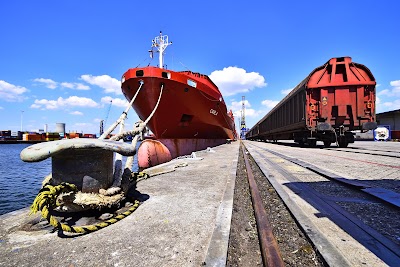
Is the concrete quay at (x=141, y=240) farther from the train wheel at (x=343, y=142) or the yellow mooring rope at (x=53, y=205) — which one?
the train wheel at (x=343, y=142)

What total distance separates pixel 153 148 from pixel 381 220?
720cm

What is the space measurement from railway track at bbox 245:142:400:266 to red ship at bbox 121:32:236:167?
19.7ft

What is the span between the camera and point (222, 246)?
1.73m

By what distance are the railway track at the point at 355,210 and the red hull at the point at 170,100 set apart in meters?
6.77

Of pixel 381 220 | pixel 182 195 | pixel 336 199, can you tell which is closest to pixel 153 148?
pixel 182 195

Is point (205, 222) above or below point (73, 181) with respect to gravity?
below

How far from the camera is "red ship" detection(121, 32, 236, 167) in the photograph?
926cm

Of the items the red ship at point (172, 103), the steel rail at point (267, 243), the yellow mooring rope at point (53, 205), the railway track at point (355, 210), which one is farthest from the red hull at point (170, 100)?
the steel rail at point (267, 243)

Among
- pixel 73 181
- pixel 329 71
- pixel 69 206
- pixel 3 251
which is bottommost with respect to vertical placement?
pixel 3 251

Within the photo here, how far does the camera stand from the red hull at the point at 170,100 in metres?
9.24

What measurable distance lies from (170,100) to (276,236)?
8.41 metres

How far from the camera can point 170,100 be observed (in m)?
9.82

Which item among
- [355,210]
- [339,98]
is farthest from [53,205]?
[339,98]

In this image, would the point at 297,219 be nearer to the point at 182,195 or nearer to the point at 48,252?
the point at 182,195
